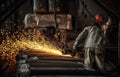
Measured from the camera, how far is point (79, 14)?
1496 cm

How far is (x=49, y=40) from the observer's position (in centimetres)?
1273

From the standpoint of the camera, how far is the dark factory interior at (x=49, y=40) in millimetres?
7449

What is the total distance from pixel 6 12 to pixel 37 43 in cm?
667

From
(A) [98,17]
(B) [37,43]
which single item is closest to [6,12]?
A: (A) [98,17]

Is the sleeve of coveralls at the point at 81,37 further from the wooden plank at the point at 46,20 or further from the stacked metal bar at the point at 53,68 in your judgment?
the wooden plank at the point at 46,20

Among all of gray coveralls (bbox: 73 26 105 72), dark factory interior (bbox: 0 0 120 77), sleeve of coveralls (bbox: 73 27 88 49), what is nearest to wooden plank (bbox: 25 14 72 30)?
dark factory interior (bbox: 0 0 120 77)

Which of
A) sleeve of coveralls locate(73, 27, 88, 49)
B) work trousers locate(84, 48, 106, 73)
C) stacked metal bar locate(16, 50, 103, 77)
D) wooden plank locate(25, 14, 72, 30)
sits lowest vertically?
stacked metal bar locate(16, 50, 103, 77)

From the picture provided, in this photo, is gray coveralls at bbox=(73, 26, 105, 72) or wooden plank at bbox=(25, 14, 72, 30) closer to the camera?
gray coveralls at bbox=(73, 26, 105, 72)

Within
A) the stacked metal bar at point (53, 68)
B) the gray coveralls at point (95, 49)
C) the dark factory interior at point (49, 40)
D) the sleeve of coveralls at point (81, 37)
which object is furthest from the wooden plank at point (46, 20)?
the gray coveralls at point (95, 49)

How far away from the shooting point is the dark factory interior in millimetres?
7449

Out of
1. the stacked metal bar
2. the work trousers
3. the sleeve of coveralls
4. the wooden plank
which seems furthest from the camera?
the wooden plank

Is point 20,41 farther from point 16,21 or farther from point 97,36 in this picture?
point 97,36

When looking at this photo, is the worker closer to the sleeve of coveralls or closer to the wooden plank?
the sleeve of coveralls

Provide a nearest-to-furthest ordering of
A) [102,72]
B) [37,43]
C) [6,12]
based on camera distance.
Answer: [6,12] < [102,72] < [37,43]
